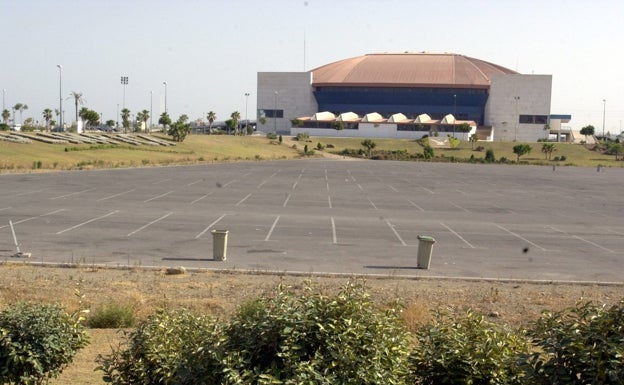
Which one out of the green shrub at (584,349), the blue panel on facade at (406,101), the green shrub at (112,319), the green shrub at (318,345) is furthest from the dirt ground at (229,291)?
the blue panel on facade at (406,101)

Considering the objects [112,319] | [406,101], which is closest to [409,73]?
[406,101]

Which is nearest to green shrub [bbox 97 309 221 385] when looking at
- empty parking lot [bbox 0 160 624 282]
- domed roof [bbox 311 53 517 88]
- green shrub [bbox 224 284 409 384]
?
green shrub [bbox 224 284 409 384]

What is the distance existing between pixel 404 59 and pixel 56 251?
182147 mm

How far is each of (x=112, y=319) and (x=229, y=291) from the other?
378 cm

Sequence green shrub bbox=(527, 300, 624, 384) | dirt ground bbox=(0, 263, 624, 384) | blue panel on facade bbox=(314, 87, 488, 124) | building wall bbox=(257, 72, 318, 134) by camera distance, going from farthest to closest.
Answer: building wall bbox=(257, 72, 318, 134) → blue panel on facade bbox=(314, 87, 488, 124) → dirt ground bbox=(0, 263, 624, 384) → green shrub bbox=(527, 300, 624, 384)

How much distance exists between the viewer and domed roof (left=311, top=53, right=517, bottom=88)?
180875mm

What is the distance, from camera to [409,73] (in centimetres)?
18638

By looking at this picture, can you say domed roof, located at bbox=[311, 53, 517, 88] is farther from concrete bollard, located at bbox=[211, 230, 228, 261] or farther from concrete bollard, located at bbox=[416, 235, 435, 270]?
concrete bollard, located at bbox=[211, 230, 228, 261]

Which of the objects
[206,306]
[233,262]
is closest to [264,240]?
[233,262]

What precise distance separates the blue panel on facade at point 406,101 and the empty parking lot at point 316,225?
127775 millimetres

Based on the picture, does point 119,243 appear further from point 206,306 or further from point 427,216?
point 427,216

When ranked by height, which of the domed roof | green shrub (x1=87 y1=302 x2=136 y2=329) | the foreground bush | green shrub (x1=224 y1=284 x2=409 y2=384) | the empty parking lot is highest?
the domed roof

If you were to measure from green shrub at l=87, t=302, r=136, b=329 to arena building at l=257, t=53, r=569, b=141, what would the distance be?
150017 millimetres

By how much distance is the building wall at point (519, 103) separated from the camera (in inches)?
6708
